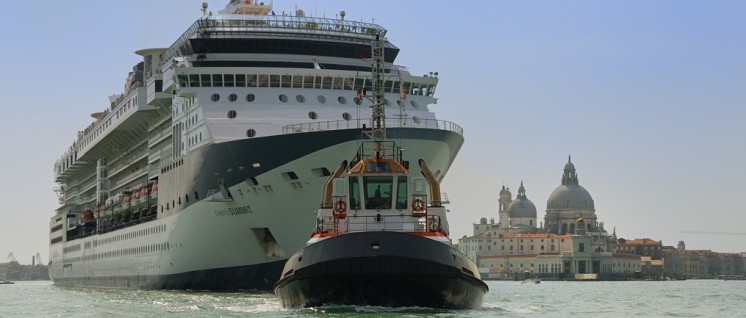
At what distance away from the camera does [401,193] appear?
35.5 m

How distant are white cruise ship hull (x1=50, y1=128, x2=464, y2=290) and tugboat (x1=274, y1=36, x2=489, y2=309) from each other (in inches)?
425

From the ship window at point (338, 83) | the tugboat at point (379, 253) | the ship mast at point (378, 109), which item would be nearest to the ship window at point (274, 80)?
the ship window at point (338, 83)

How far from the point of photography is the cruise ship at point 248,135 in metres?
48.7

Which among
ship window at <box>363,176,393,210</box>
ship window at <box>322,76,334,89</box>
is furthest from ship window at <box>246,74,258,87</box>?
ship window at <box>363,176,393,210</box>

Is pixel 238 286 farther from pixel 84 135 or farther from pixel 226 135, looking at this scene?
pixel 84 135

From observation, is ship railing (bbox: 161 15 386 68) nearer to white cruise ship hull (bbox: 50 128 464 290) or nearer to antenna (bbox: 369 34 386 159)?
white cruise ship hull (bbox: 50 128 464 290)

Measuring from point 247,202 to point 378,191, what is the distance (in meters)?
15.7

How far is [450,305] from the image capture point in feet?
114

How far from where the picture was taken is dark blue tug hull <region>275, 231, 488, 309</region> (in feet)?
109

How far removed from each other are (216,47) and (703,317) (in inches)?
934

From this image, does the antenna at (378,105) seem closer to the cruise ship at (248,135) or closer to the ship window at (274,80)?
the cruise ship at (248,135)

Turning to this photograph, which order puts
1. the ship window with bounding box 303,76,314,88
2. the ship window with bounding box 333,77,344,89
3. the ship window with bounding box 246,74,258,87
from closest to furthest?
the ship window with bounding box 246,74,258,87, the ship window with bounding box 303,76,314,88, the ship window with bounding box 333,77,344,89

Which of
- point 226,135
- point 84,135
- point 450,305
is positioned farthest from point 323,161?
point 84,135

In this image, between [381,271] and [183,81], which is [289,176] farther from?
[381,271]
